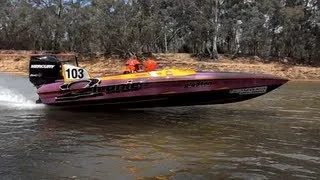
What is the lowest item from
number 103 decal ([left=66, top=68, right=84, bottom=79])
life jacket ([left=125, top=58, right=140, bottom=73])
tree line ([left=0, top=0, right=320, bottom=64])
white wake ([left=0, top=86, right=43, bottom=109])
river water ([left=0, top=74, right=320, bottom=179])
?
river water ([left=0, top=74, right=320, bottom=179])

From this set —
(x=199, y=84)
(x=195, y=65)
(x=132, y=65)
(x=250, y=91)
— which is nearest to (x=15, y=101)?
(x=132, y=65)

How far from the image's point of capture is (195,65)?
39906mm

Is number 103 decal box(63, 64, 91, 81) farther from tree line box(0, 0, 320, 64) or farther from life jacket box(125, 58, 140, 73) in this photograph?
tree line box(0, 0, 320, 64)

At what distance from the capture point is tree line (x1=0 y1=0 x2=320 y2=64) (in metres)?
43.0

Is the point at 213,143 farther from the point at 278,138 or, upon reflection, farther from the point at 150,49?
the point at 150,49

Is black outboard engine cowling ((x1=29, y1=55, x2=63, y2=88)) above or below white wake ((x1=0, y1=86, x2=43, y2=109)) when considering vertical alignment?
above

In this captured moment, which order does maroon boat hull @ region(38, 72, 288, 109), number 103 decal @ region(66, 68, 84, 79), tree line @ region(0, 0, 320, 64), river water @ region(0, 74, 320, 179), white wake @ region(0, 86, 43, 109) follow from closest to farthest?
river water @ region(0, 74, 320, 179), maroon boat hull @ region(38, 72, 288, 109), number 103 decal @ region(66, 68, 84, 79), white wake @ region(0, 86, 43, 109), tree line @ region(0, 0, 320, 64)

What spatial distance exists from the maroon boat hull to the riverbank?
73.2ft

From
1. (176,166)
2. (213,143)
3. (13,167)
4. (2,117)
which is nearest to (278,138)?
(213,143)

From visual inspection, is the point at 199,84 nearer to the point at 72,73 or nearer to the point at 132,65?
the point at 132,65

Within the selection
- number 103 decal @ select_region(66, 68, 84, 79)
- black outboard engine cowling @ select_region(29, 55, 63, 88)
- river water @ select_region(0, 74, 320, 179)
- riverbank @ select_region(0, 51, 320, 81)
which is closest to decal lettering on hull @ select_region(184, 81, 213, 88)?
river water @ select_region(0, 74, 320, 179)

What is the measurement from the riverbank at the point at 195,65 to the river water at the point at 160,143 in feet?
75.1

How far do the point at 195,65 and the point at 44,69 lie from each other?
85.9 ft

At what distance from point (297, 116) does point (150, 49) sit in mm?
37712
